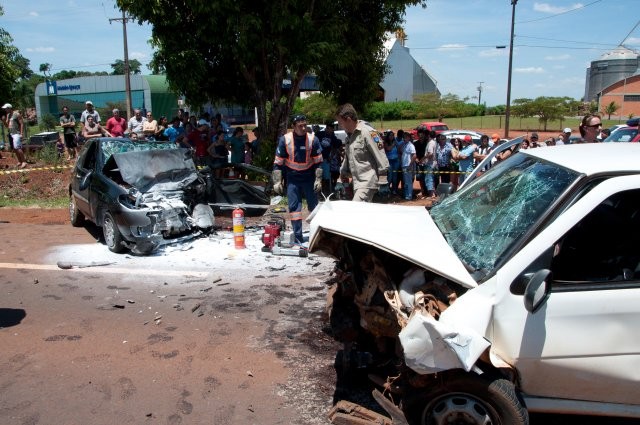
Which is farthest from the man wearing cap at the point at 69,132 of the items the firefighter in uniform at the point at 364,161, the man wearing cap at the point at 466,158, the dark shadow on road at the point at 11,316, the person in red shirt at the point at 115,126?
the firefighter in uniform at the point at 364,161

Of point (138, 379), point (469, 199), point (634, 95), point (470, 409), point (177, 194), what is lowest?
point (138, 379)

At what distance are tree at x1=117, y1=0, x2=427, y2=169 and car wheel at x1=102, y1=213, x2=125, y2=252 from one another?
242 inches

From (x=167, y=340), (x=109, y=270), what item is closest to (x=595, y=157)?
(x=167, y=340)

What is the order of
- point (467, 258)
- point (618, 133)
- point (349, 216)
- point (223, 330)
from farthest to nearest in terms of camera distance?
point (618, 133), point (223, 330), point (349, 216), point (467, 258)

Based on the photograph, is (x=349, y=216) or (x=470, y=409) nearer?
(x=470, y=409)

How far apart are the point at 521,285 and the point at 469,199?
1.30 m

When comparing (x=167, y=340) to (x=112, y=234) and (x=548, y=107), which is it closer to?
(x=112, y=234)

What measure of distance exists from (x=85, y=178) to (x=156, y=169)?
3.67ft

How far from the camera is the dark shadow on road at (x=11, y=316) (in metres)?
5.21

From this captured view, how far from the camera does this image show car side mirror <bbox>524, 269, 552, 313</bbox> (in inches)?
104

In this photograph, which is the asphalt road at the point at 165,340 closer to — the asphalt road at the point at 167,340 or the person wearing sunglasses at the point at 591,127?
the asphalt road at the point at 167,340

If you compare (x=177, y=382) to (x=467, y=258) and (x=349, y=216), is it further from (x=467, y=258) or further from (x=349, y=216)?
(x=467, y=258)

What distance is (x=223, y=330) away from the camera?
497 cm

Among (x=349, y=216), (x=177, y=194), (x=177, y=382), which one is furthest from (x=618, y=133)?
(x=177, y=382)
